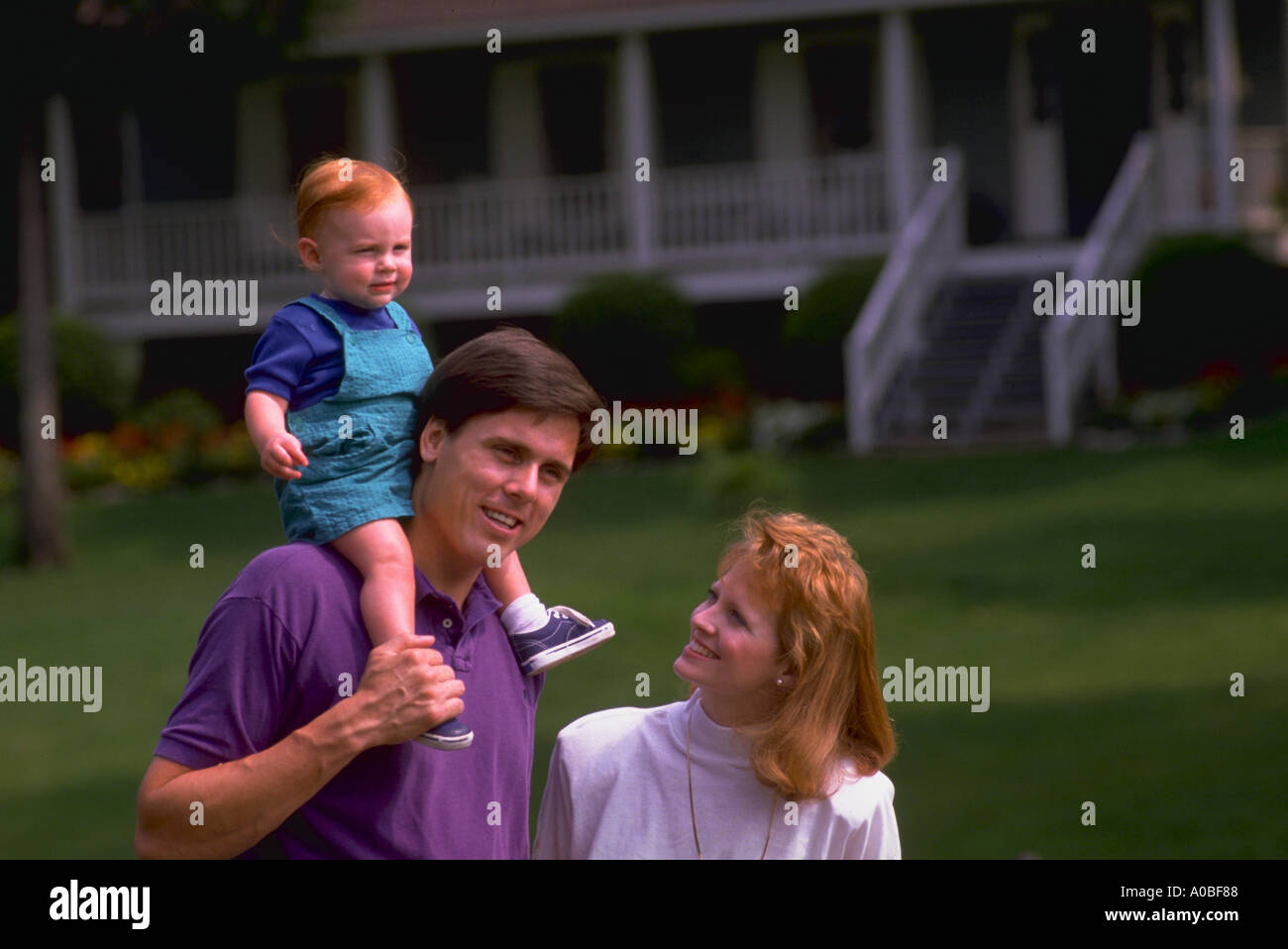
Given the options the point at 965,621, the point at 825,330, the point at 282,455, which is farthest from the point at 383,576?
the point at 825,330

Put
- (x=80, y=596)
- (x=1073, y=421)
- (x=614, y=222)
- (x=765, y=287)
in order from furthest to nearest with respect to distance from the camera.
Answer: (x=614, y=222)
(x=765, y=287)
(x=1073, y=421)
(x=80, y=596)

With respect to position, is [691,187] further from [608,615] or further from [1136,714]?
[1136,714]

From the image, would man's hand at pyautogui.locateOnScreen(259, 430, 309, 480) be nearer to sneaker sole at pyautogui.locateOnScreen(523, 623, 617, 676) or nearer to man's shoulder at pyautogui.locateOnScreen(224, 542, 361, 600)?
man's shoulder at pyautogui.locateOnScreen(224, 542, 361, 600)

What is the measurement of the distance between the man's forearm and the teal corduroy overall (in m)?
0.42

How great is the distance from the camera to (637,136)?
2025cm

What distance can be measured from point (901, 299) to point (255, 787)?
616 inches

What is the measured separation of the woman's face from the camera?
3.09 meters

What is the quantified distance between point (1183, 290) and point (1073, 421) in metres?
1.92

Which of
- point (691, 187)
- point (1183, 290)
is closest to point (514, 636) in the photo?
point (1183, 290)

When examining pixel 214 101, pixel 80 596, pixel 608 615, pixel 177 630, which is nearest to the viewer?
pixel 608 615

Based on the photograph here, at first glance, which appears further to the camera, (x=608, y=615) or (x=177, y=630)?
(x=177, y=630)

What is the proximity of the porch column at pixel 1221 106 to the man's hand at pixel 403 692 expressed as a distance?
56.2ft

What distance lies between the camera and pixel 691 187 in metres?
20.8

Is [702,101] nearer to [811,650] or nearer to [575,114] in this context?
[575,114]
